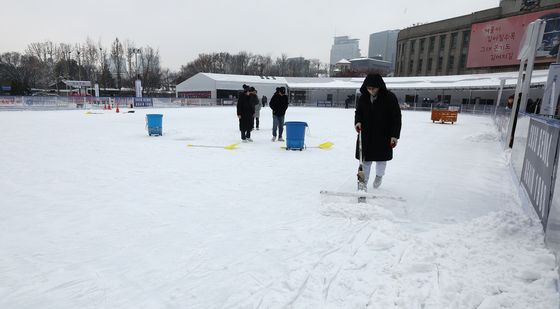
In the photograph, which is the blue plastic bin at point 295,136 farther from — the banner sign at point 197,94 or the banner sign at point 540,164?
the banner sign at point 197,94

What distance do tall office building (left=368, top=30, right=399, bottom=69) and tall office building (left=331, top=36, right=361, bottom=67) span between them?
1770cm

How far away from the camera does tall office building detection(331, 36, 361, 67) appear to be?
16288 cm

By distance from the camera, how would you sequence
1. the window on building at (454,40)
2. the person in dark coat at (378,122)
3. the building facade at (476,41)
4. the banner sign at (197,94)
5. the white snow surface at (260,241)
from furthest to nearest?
1. the window on building at (454,40)
2. the banner sign at (197,94)
3. the building facade at (476,41)
4. the person in dark coat at (378,122)
5. the white snow surface at (260,241)

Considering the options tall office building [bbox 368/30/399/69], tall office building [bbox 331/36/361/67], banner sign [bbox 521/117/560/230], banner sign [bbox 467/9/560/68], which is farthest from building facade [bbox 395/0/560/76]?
tall office building [bbox 331/36/361/67]

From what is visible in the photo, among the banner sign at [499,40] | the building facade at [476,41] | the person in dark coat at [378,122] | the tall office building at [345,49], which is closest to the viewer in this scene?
the person in dark coat at [378,122]

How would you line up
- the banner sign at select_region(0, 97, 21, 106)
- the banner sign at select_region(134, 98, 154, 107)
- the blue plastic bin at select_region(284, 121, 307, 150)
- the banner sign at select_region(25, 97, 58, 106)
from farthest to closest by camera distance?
1. the banner sign at select_region(134, 98, 154, 107)
2. the banner sign at select_region(25, 97, 58, 106)
3. the banner sign at select_region(0, 97, 21, 106)
4. the blue plastic bin at select_region(284, 121, 307, 150)

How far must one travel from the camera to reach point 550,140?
3395 millimetres

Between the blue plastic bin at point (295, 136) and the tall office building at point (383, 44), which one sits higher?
the tall office building at point (383, 44)

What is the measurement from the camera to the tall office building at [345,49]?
162875mm

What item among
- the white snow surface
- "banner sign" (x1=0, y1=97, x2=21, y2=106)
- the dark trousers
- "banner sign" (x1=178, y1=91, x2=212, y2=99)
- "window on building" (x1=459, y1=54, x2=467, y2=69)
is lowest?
the white snow surface

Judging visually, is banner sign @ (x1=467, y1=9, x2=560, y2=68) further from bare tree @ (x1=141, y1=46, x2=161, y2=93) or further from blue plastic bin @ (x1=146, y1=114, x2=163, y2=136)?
bare tree @ (x1=141, y1=46, x2=161, y2=93)

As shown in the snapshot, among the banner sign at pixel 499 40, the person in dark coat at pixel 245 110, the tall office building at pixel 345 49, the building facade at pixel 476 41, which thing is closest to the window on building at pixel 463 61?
the building facade at pixel 476 41

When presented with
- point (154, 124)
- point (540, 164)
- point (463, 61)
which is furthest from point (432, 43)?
point (540, 164)

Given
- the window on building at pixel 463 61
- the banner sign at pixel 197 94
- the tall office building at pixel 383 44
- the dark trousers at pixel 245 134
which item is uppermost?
the tall office building at pixel 383 44
